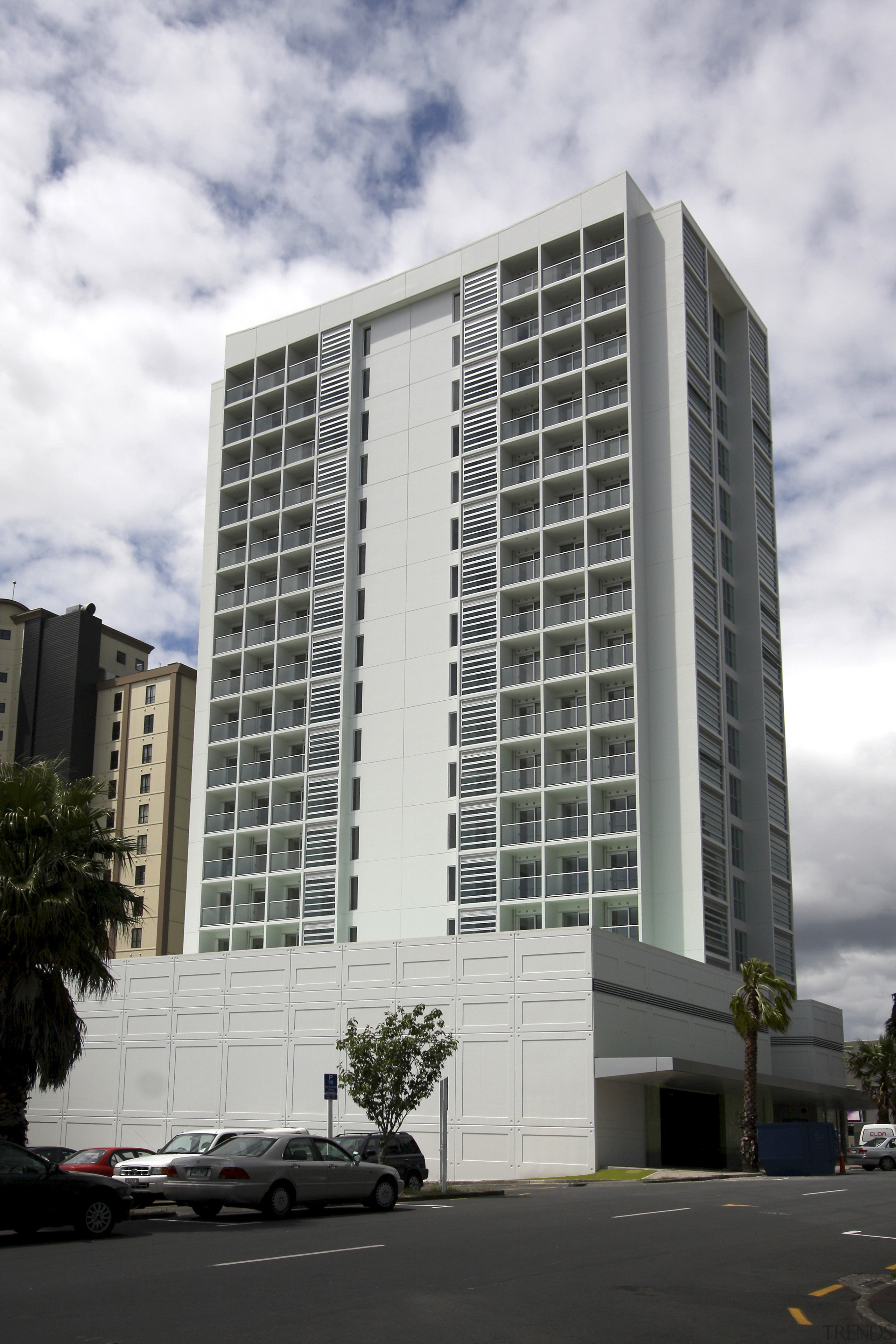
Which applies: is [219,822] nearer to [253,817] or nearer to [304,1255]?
[253,817]

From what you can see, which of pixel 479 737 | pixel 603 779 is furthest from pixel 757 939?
pixel 479 737

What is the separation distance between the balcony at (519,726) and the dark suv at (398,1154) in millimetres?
24482

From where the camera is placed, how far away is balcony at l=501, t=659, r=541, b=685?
182ft

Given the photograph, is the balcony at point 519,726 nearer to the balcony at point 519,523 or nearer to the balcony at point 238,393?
the balcony at point 519,523

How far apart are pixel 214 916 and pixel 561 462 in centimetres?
2736

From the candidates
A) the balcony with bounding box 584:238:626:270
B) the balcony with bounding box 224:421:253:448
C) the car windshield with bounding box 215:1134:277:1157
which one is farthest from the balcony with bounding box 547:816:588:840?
the car windshield with bounding box 215:1134:277:1157

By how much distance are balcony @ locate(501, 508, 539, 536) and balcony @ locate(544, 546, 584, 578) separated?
6.64ft

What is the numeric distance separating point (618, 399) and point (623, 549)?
286 inches

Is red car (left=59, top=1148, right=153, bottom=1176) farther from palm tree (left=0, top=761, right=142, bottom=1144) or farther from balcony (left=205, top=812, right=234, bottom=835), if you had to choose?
balcony (left=205, top=812, right=234, bottom=835)

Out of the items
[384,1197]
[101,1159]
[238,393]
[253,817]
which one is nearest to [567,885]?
[253,817]

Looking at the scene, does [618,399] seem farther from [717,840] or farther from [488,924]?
[488,924]

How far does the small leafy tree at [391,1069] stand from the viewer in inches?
1206

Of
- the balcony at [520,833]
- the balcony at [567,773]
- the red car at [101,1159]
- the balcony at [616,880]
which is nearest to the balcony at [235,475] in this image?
the balcony at [567,773]

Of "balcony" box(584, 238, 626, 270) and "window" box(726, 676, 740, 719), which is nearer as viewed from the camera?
"balcony" box(584, 238, 626, 270)
